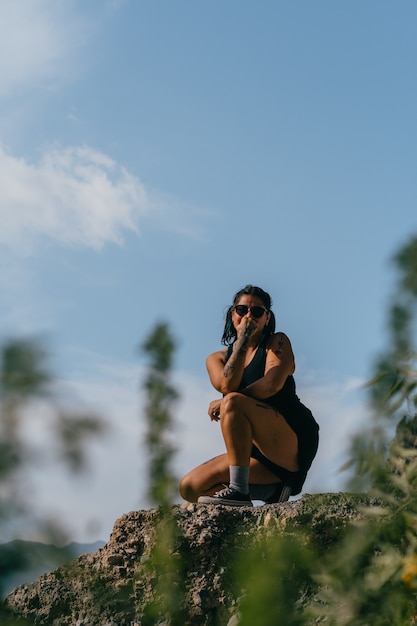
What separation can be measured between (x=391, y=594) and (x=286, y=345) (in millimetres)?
3358

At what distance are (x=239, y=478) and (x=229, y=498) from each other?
5.6 inches

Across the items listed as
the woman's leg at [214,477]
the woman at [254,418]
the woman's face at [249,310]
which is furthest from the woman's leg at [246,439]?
the woman's face at [249,310]

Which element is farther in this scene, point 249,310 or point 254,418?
point 249,310

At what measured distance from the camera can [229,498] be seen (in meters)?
5.31

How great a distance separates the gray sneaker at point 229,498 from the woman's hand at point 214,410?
458 mm

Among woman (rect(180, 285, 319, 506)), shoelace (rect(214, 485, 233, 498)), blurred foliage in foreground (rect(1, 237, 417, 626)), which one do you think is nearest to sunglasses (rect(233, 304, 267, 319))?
woman (rect(180, 285, 319, 506))

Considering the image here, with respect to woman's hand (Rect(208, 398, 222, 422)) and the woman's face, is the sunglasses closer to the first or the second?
the woman's face

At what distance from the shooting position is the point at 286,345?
556cm

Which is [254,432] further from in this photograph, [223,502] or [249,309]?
[249,309]

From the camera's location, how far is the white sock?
208 inches

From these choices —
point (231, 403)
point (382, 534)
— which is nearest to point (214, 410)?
point (231, 403)

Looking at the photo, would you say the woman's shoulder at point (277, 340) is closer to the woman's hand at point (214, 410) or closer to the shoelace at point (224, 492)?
the woman's hand at point (214, 410)

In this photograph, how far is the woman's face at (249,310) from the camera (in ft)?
18.2

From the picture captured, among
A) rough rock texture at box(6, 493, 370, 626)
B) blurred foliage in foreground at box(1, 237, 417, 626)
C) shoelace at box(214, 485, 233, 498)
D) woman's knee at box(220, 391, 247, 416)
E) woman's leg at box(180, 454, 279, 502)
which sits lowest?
blurred foliage in foreground at box(1, 237, 417, 626)
